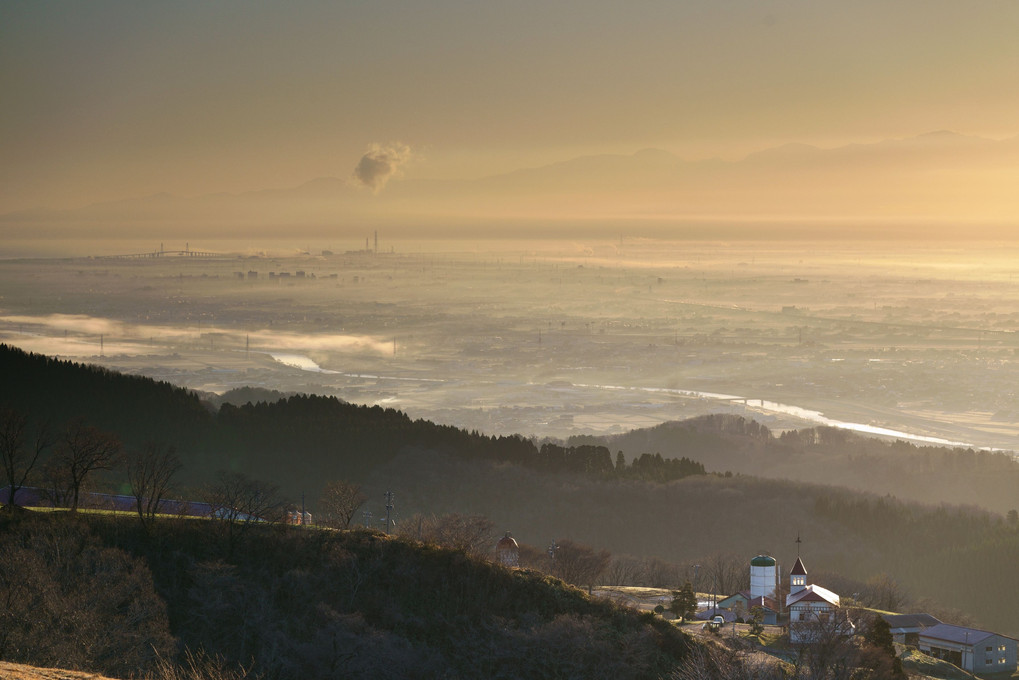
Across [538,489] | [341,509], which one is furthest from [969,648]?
[538,489]

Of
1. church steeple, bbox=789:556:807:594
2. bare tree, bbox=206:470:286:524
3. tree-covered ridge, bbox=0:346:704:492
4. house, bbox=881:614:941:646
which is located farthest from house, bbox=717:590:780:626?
tree-covered ridge, bbox=0:346:704:492

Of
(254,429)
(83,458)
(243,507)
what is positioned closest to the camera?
(83,458)

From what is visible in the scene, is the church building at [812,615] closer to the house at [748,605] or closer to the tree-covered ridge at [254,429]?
the house at [748,605]

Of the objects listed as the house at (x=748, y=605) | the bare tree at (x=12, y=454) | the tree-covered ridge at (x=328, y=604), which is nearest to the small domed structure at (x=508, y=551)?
the tree-covered ridge at (x=328, y=604)

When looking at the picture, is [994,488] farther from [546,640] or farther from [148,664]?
[148,664]

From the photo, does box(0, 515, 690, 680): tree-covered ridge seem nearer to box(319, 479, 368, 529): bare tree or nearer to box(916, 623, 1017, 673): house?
box(319, 479, 368, 529): bare tree

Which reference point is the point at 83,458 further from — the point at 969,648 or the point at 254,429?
the point at 254,429

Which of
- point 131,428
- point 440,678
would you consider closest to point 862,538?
point 131,428
